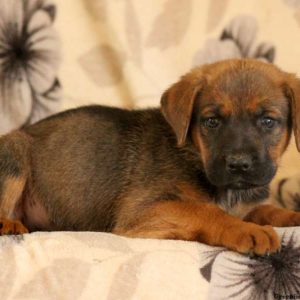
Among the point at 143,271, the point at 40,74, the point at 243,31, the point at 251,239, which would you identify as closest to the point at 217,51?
the point at 243,31

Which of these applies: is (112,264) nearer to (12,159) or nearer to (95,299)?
(95,299)

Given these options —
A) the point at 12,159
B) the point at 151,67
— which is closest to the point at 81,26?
the point at 151,67

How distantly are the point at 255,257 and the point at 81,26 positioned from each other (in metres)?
1.97

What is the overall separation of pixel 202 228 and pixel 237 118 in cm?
48

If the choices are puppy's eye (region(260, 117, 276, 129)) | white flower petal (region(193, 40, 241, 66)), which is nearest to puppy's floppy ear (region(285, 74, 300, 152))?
puppy's eye (region(260, 117, 276, 129))

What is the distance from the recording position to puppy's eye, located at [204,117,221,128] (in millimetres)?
2379

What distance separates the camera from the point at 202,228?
2.24 m

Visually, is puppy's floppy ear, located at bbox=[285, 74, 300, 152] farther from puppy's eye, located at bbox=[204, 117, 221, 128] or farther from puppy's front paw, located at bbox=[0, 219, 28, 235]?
puppy's front paw, located at bbox=[0, 219, 28, 235]

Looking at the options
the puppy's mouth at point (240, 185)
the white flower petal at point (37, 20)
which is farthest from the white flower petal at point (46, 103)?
the puppy's mouth at point (240, 185)

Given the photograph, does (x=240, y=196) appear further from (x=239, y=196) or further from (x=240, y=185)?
(x=240, y=185)

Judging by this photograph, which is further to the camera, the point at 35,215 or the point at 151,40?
the point at 151,40

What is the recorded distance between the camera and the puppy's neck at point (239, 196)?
8.21 ft

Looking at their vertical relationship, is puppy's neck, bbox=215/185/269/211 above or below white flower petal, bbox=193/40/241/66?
below

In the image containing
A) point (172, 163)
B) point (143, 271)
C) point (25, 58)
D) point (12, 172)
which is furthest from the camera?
point (25, 58)
